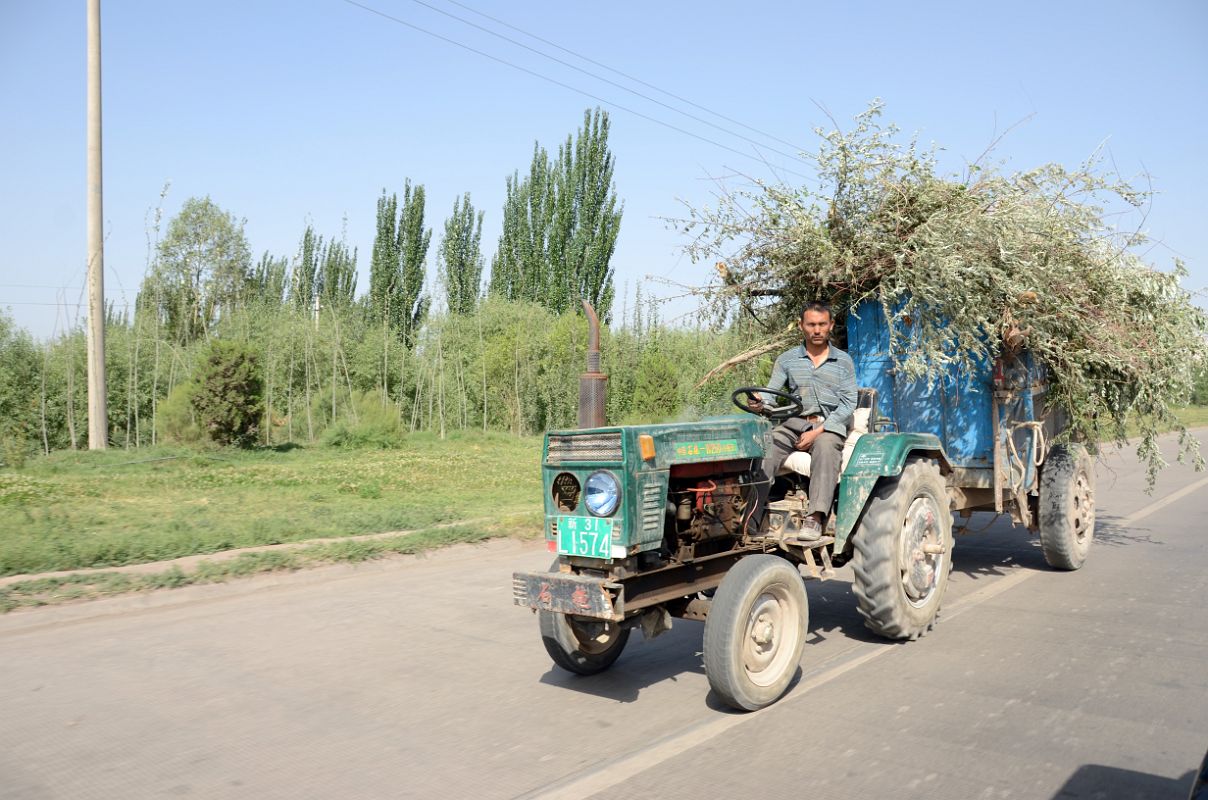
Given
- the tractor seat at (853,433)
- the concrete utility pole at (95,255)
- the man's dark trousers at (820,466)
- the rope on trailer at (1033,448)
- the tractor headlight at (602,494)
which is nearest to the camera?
the tractor headlight at (602,494)

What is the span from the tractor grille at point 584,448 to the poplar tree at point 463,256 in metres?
24.4

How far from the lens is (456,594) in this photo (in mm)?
7844

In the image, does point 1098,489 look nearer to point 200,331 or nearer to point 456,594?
point 456,594

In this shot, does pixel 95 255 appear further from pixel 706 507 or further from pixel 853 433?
pixel 706 507

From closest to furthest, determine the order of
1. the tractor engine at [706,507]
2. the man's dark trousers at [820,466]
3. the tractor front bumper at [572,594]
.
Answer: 1. the tractor front bumper at [572,594]
2. the tractor engine at [706,507]
3. the man's dark trousers at [820,466]

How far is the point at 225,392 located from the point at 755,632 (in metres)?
15.6

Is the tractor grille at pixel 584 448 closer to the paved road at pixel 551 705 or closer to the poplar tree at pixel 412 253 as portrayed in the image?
the paved road at pixel 551 705

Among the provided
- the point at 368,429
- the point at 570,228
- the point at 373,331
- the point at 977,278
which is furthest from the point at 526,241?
the point at 977,278

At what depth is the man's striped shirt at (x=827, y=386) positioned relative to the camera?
6.12 meters

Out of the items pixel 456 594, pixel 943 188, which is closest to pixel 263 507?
pixel 456 594

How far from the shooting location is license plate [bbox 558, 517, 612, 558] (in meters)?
4.69

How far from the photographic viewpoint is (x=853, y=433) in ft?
21.1

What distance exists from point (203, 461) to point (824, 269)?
12739 millimetres

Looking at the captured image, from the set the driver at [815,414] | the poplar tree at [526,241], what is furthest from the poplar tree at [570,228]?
the driver at [815,414]
